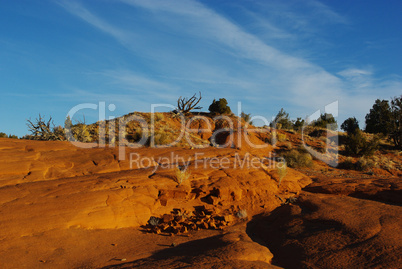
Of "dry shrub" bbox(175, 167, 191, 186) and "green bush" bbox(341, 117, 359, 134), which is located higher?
"green bush" bbox(341, 117, 359, 134)

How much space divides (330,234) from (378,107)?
2802cm

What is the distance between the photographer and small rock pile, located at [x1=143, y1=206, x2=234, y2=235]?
260 inches

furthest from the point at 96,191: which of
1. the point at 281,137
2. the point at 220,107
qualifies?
the point at 220,107

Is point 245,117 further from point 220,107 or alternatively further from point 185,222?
point 185,222

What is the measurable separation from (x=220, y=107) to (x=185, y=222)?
25769 mm

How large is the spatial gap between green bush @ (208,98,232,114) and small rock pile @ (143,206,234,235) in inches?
977

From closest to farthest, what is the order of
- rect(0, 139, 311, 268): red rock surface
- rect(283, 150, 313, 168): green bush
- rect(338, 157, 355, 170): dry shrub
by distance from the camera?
rect(0, 139, 311, 268): red rock surface → rect(283, 150, 313, 168): green bush → rect(338, 157, 355, 170): dry shrub

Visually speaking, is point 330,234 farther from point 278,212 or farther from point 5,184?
point 5,184

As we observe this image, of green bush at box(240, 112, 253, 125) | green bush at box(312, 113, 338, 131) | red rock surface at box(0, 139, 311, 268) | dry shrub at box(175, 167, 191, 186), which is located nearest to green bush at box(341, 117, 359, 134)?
green bush at box(312, 113, 338, 131)

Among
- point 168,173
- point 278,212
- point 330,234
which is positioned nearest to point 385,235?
point 330,234

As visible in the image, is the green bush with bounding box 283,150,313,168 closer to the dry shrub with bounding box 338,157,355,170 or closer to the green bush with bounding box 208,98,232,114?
the dry shrub with bounding box 338,157,355,170

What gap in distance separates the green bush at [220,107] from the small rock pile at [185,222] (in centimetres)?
2482

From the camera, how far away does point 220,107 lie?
3203 cm

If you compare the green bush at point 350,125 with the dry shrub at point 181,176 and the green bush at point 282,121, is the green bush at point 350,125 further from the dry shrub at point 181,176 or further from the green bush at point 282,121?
the dry shrub at point 181,176
